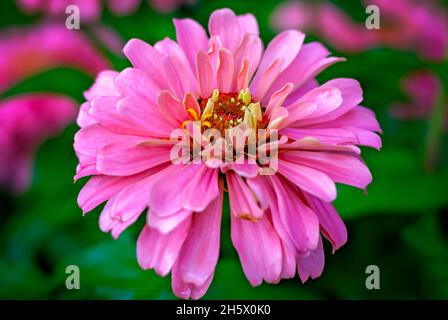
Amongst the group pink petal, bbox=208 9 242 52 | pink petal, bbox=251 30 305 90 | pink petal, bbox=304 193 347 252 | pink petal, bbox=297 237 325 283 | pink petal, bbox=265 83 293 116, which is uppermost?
pink petal, bbox=208 9 242 52

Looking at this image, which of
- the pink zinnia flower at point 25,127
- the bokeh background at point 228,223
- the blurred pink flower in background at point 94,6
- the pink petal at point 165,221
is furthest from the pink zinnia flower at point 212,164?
the pink zinnia flower at point 25,127

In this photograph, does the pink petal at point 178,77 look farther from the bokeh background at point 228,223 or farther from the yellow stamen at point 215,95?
the bokeh background at point 228,223

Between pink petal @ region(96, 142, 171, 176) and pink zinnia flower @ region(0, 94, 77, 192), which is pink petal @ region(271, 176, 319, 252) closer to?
pink petal @ region(96, 142, 171, 176)

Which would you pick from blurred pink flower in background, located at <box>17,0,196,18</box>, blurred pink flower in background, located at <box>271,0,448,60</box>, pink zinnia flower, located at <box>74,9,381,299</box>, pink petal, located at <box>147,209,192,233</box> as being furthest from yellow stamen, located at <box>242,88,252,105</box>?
blurred pink flower in background, located at <box>271,0,448,60</box>

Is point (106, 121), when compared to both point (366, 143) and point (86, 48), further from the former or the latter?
point (86, 48)

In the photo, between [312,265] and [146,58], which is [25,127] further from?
[312,265]

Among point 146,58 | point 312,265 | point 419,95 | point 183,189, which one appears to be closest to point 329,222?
point 312,265
